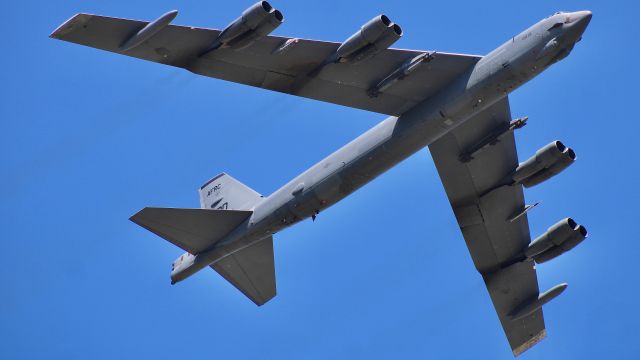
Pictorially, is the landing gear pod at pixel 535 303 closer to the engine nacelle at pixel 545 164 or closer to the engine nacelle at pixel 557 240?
the engine nacelle at pixel 557 240

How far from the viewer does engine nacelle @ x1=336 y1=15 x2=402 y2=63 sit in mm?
37375

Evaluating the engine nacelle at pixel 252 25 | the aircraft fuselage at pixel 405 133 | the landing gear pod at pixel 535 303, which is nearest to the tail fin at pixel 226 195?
the aircraft fuselage at pixel 405 133

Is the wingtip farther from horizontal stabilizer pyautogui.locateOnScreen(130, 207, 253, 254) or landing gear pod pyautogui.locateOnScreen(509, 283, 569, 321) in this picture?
landing gear pod pyautogui.locateOnScreen(509, 283, 569, 321)

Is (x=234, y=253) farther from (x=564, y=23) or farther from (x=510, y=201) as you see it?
(x=564, y=23)

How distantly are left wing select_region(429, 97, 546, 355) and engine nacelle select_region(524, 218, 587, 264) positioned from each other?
3.03 ft

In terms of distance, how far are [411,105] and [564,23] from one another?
6.31 meters

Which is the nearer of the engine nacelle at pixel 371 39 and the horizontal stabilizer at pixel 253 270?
the engine nacelle at pixel 371 39

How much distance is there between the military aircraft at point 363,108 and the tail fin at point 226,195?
3.0 inches

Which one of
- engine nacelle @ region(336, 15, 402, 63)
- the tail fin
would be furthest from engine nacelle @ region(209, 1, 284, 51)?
the tail fin

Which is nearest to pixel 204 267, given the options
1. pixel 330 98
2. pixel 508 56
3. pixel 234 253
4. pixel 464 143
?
pixel 234 253

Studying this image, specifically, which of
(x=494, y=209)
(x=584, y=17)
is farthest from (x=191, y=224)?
(x=584, y=17)

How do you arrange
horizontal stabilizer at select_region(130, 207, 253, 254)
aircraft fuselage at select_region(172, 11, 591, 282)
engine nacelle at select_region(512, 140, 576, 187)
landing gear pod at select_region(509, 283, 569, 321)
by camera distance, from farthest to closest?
1. landing gear pod at select_region(509, 283, 569, 321)
2. engine nacelle at select_region(512, 140, 576, 187)
3. horizontal stabilizer at select_region(130, 207, 253, 254)
4. aircraft fuselage at select_region(172, 11, 591, 282)

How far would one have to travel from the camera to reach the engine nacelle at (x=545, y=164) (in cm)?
4134

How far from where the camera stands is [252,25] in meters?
37.0
